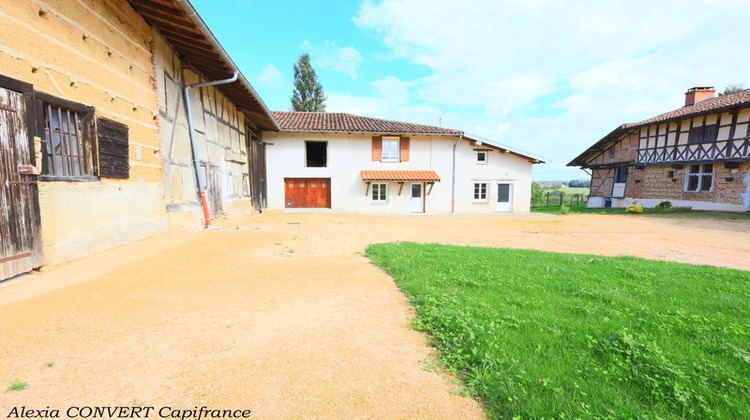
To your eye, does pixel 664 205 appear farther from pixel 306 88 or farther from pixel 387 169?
pixel 306 88

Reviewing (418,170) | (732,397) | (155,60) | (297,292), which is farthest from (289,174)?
(732,397)

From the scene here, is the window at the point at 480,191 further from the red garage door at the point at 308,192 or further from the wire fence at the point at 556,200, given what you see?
the wire fence at the point at 556,200

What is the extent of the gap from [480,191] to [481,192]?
0.09 meters

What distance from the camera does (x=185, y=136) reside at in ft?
26.6

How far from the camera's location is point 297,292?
13.0 ft

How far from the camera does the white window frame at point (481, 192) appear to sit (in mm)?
19375

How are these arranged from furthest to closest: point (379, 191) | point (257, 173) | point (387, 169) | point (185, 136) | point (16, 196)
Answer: point (379, 191), point (387, 169), point (257, 173), point (185, 136), point (16, 196)

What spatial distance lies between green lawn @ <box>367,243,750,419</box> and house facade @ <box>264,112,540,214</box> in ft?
44.2

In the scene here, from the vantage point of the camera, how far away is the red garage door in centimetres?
1808

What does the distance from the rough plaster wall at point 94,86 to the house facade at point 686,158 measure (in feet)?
84.2

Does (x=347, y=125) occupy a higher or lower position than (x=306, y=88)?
lower

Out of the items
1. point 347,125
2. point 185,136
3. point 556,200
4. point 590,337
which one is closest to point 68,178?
point 185,136

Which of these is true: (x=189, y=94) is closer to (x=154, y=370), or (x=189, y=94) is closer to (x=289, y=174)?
(x=154, y=370)

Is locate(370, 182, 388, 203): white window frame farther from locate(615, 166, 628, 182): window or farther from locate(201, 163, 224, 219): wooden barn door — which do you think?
locate(615, 166, 628, 182): window
